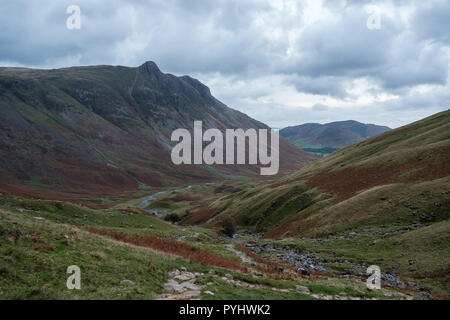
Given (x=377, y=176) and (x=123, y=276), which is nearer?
(x=123, y=276)

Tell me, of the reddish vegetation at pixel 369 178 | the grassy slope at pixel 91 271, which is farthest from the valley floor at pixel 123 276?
the reddish vegetation at pixel 369 178

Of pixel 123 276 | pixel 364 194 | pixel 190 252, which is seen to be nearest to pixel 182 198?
pixel 364 194

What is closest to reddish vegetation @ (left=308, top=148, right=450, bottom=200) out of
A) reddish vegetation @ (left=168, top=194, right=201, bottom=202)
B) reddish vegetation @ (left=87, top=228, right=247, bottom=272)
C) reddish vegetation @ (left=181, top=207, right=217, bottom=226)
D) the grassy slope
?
reddish vegetation @ (left=181, top=207, right=217, bottom=226)

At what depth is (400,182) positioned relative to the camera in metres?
49.7

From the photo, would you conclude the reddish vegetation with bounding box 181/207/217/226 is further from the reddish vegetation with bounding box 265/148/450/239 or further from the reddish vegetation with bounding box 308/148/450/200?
the reddish vegetation with bounding box 308/148/450/200

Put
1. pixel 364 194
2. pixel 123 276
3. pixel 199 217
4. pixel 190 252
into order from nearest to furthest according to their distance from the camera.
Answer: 1. pixel 123 276
2. pixel 190 252
3. pixel 364 194
4. pixel 199 217

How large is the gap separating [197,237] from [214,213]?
133ft

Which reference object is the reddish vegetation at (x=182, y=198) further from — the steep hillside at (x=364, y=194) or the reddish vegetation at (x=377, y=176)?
the reddish vegetation at (x=377, y=176)

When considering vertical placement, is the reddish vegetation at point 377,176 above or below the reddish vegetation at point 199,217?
above

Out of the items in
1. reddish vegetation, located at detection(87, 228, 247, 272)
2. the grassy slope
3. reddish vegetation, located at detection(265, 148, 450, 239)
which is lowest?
reddish vegetation, located at detection(87, 228, 247, 272)

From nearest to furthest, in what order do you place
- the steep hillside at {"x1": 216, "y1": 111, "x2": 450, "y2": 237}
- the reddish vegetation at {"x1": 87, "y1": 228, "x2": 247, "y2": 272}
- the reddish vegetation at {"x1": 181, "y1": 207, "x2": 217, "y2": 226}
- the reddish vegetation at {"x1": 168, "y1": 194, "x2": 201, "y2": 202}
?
the reddish vegetation at {"x1": 87, "y1": 228, "x2": 247, "y2": 272} → the steep hillside at {"x1": 216, "y1": 111, "x2": 450, "y2": 237} → the reddish vegetation at {"x1": 181, "y1": 207, "x2": 217, "y2": 226} → the reddish vegetation at {"x1": 168, "y1": 194, "x2": 201, "y2": 202}

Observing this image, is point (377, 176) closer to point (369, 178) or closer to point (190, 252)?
point (369, 178)
